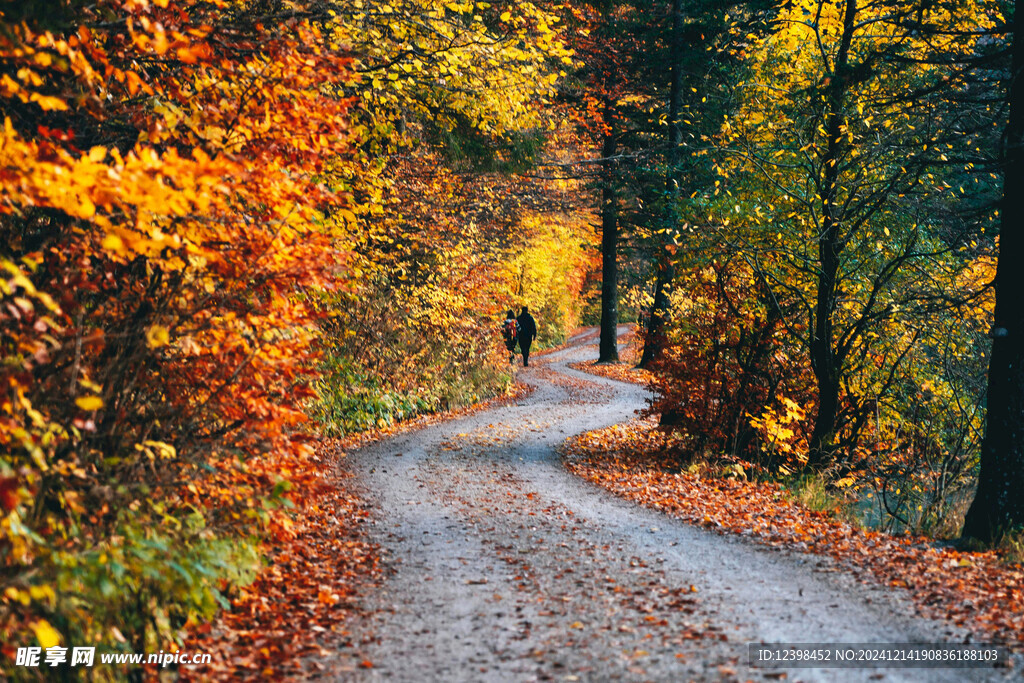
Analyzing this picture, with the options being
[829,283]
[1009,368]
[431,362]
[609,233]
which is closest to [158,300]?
[1009,368]

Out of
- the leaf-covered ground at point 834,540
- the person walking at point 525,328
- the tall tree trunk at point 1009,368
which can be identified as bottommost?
the person walking at point 525,328

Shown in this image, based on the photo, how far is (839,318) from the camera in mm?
12164

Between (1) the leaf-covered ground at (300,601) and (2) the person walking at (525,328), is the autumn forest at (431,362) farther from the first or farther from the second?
(2) the person walking at (525,328)

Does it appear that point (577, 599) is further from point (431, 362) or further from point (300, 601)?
point (431, 362)

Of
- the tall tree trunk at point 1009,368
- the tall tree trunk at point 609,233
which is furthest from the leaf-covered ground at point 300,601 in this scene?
the tall tree trunk at point 609,233

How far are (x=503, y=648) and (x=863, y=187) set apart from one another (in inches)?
364

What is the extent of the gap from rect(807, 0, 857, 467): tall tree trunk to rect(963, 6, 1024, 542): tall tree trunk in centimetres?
283

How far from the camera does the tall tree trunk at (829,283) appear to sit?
10992 millimetres

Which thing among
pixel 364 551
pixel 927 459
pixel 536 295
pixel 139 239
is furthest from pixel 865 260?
pixel 536 295

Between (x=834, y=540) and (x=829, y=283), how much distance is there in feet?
16.2

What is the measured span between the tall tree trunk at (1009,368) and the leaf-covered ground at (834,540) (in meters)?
0.73

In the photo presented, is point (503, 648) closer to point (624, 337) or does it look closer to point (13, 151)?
point (13, 151)

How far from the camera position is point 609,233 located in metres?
27.7

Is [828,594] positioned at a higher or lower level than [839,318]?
lower
